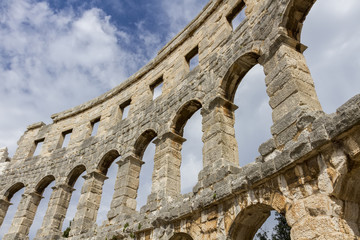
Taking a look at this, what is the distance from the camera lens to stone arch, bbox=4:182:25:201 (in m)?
12.7

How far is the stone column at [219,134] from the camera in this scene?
6117 millimetres

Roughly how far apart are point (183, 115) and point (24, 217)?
7665 mm

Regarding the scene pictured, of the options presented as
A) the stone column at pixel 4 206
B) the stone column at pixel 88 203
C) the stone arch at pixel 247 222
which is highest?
the stone column at pixel 4 206

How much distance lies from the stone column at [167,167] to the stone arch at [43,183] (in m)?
6.12

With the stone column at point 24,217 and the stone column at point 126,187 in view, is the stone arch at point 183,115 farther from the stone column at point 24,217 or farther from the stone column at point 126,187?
the stone column at point 24,217

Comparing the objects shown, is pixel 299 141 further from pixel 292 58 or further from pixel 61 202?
pixel 61 202

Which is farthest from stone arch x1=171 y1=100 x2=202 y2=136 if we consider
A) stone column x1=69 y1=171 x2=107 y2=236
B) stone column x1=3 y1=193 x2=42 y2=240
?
stone column x1=3 y1=193 x2=42 y2=240

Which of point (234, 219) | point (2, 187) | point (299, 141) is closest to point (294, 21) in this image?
point (299, 141)

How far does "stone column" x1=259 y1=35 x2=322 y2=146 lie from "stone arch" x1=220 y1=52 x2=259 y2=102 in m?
0.81

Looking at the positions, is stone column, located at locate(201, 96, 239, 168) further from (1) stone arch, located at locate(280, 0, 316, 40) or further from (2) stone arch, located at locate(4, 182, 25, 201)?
(2) stone arch, located at locate(4, 182, 25, 201)

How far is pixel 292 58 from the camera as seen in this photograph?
5469 mm

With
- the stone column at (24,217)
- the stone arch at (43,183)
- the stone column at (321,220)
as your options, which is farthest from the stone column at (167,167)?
the stone column at (24,217)

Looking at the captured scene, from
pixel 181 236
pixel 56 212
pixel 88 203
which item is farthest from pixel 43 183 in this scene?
pixel 181 236

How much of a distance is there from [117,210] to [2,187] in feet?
26.4
